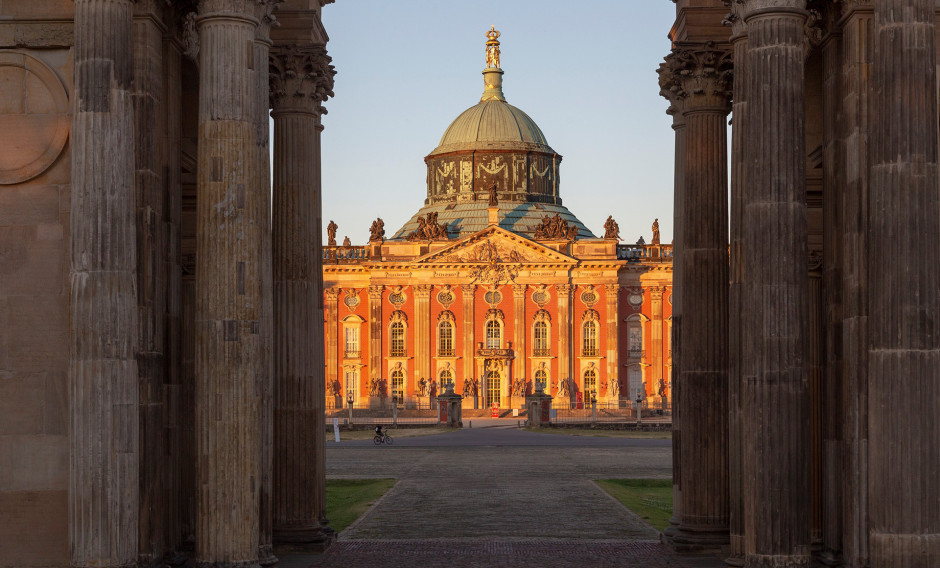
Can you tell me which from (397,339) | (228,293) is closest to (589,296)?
(397,339)

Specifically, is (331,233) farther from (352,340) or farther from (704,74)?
(704,74)

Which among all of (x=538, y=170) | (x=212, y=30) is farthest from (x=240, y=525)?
(x=538, y=170)

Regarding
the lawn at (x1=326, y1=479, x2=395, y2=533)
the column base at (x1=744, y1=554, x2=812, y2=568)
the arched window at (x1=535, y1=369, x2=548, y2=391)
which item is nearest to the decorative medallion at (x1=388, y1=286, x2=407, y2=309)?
the arched window at (x1=535, y1=369, x2=548, y2=391)

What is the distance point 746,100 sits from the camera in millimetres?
15953

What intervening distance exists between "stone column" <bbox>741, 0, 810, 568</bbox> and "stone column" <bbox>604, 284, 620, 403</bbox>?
94045mm

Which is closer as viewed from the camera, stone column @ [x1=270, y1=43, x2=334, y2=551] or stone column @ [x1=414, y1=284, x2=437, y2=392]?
stone column @ [x1=270, y1=43, x2=334, y2=551]

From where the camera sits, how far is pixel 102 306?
14664 millimetres

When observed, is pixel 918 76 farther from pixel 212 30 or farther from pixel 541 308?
pixel 541 308

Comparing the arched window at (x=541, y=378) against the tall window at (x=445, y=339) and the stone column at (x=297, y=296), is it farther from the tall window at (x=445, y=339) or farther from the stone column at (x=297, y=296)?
the stone column at (x=297, y=296)

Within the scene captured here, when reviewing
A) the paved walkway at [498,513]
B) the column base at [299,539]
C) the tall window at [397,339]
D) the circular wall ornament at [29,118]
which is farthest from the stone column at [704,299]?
the tall window at [397,339]

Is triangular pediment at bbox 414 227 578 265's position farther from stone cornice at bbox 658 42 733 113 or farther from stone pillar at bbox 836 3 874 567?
stone pillar at bbox 836 3 874 567

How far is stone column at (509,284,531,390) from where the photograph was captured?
109438 mm

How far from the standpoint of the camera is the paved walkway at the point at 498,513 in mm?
21391

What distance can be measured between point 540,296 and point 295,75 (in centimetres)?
8891
